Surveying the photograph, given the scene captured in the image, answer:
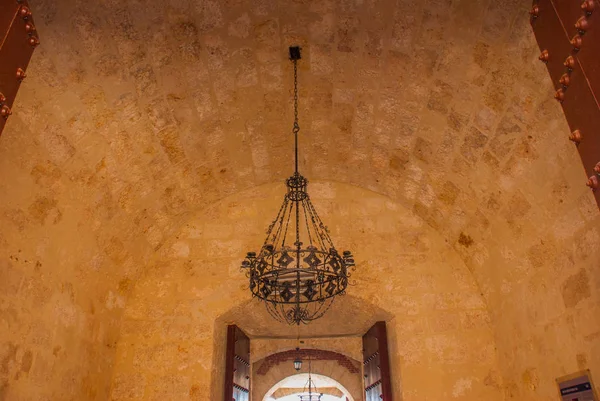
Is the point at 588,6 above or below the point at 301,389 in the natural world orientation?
below

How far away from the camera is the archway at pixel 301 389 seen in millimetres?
9144

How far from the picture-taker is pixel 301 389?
10.6 meters

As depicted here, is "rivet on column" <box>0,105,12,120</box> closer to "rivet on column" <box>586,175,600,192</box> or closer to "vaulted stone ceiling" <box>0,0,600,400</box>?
"vaulted stone ceiling" <box>0,0,600,400</box>

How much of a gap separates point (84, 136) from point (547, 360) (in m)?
3.45

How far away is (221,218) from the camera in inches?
187

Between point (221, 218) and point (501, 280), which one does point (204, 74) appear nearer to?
point (221, 218)


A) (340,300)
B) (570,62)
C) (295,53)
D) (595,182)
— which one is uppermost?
(295,53)

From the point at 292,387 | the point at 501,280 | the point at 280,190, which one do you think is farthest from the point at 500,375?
the point at 292,387

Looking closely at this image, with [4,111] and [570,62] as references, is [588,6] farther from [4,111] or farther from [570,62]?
[4,111]

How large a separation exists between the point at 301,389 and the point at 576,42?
33.8 feet

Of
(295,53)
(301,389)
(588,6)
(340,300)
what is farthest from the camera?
(301,389)

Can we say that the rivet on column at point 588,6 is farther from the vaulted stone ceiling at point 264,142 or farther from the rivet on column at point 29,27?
the rivet on column at point 29,27

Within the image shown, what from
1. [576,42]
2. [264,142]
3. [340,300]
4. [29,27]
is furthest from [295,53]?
[340,300]

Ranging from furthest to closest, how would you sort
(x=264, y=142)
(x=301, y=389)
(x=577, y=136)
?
(x=301, y=389), (x=264, y=142), (x=577, y=136)
